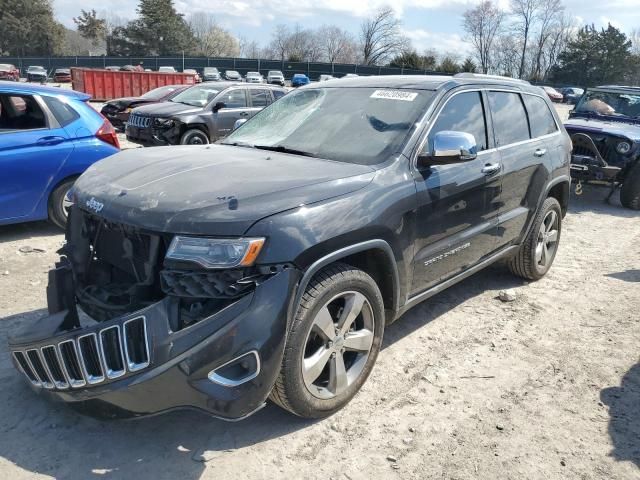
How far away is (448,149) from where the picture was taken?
132 inches

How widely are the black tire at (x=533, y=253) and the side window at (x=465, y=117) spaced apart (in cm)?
121

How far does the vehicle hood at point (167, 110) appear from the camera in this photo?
11.5 metres

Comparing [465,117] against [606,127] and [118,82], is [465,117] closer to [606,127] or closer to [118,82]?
[606,127]

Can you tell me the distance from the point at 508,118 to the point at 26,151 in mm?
4572

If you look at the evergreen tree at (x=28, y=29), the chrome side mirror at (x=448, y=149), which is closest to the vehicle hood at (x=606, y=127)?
the chrome side mirror at (x=448, y=149)

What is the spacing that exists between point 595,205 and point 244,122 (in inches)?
284

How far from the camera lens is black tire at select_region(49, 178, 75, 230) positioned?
234 inches

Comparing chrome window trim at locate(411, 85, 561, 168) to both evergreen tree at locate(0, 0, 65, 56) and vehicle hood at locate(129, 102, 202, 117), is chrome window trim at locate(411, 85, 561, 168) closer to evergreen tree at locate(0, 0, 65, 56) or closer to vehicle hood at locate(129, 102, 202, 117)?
vehicle hood at locate(129, 102, 202, 117)

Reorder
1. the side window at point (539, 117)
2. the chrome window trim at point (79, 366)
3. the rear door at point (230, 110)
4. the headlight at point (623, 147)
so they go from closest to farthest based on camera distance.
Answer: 1. the chrome window trim at point (79, 366)
2. the side window at point (539, 117)
3. the headlight at point (623, 147)
4. the rear door at point (230, 110)

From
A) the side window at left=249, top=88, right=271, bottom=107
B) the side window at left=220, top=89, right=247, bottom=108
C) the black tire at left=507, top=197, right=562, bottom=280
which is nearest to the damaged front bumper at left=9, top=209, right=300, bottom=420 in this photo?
the black tire at left=507, top=197, right=562, bottom=280

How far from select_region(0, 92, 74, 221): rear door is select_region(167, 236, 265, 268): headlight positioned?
385 centimetres

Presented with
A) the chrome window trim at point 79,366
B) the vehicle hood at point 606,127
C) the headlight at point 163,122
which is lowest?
the chrome window trim at point 79,366

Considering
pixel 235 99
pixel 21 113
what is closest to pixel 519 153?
pixel 21 113

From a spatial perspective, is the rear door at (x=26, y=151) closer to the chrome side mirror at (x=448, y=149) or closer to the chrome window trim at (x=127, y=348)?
the chrome window trim at (x=127, y=348)
